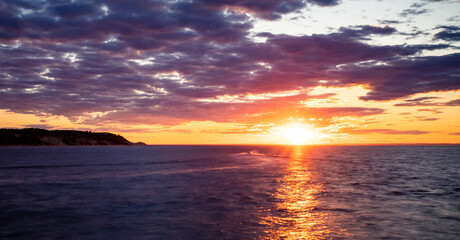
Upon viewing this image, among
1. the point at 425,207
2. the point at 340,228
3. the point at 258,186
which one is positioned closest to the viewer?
the point at 340,228

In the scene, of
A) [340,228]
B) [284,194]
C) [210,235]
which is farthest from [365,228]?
[284,194]

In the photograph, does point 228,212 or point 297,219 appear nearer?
point 297,219

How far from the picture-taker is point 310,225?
58.7 ft

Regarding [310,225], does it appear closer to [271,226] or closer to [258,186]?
[271,226]

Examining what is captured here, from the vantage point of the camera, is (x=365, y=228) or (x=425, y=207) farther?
(x=425, y=207)

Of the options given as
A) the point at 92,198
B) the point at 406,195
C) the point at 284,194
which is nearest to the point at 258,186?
the point at 284,194

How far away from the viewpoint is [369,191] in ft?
104

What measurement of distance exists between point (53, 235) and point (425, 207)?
24.6 metres

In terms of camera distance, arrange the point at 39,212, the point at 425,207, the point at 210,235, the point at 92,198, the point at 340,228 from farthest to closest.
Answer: the point at 92,198, the point at 425,207, the point at 39,212, the point at 340,228, the point at 210,235

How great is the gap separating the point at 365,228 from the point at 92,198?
71.0ft

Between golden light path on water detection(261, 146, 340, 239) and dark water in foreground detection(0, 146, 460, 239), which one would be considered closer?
golden light path on water detection(261, 146, 340, 239)

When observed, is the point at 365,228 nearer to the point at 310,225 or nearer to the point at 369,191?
the point at 310,225

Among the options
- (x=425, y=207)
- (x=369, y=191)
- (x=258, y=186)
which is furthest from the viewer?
(x=258, y=186)

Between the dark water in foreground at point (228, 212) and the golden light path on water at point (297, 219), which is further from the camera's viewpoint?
the dark water in foreground at point (228, 212)
